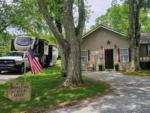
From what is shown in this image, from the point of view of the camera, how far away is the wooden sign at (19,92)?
12836mm

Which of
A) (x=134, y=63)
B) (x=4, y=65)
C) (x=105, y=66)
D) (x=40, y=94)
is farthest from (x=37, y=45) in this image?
(x=40, y=94)

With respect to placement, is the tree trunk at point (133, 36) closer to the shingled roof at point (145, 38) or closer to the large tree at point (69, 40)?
the shingled roof at point (145, 38)

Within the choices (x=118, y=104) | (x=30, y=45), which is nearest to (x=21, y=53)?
(x=30, y=45)

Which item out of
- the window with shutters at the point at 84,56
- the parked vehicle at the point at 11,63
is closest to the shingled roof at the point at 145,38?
the window with shutters at the point at 84,56

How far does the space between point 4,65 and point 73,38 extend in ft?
42.8

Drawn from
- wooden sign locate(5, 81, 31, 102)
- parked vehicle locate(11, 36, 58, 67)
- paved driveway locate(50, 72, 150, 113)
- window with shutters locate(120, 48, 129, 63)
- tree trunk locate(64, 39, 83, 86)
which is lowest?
paved driveway locate(50, 72, 150, 113)

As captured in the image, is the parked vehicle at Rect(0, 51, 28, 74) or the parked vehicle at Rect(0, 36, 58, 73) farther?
the parked vehicle at Rect(0, 36, 58, 73)

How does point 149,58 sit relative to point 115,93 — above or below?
above

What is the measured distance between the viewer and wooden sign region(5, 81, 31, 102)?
505 inches

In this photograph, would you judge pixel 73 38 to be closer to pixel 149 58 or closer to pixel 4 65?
pixel 4 65

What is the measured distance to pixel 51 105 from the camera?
1177cm

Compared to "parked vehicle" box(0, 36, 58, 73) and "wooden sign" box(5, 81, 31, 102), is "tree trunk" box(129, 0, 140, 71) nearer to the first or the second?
"parked vehicle" box(0, 36, 58, 73)

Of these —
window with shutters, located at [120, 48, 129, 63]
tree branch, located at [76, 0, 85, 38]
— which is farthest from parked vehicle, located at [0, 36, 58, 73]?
tree branch, located at [76, 0, 85, 38]

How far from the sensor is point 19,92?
1289 cm
